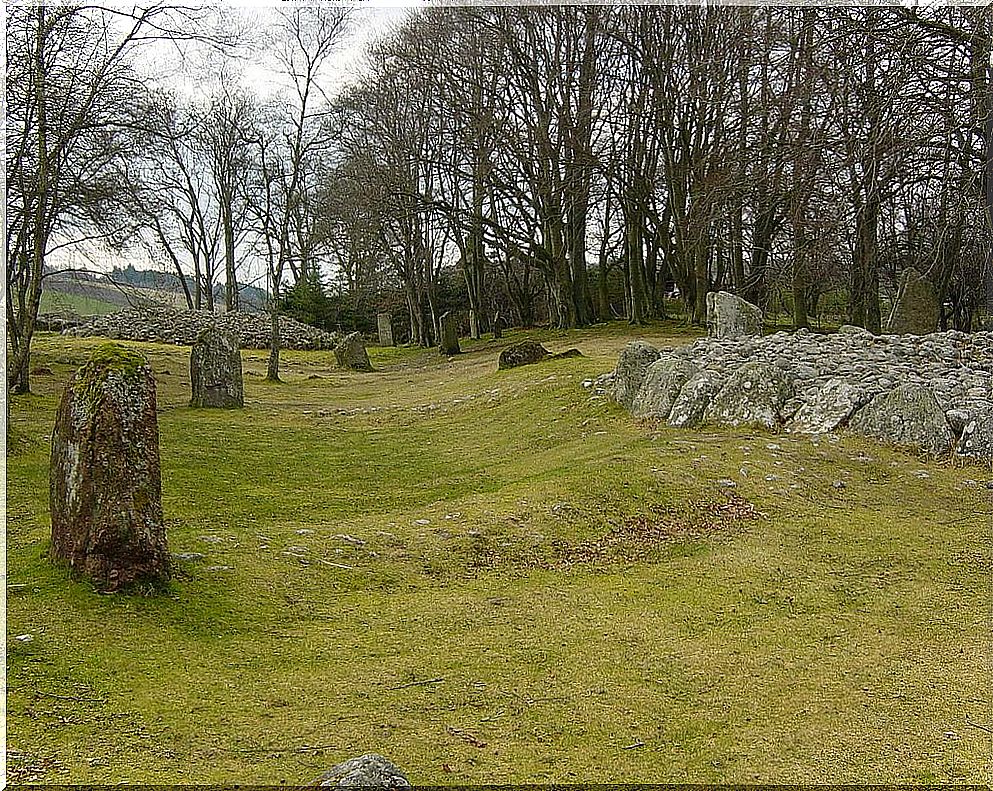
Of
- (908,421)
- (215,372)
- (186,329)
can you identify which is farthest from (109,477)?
(186,329)

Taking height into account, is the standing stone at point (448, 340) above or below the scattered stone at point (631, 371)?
above

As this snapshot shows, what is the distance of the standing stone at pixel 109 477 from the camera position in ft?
19.1

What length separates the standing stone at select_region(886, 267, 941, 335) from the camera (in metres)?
19.6

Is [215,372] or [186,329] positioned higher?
[186,329]

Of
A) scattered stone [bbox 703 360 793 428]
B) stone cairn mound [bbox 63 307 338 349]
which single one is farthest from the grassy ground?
stone cairn mound [bbox 63 307 338 349]

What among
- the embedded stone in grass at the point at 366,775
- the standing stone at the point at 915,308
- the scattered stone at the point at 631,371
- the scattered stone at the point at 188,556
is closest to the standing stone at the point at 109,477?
the scattered stone at the point at 188,556

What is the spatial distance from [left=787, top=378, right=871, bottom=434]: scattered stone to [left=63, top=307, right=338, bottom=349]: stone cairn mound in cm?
2737

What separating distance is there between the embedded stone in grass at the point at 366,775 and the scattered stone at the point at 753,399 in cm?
863

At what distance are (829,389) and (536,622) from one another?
6.63m

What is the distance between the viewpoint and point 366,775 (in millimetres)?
3346

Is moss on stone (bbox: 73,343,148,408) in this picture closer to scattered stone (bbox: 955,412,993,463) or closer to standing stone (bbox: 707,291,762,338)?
scattered stone (bbox: 955,412,993,463)

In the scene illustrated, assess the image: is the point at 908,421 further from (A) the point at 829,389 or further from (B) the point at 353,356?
(B) the point at 353,356

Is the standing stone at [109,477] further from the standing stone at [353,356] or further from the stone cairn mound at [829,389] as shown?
the standing stone at [353,356]

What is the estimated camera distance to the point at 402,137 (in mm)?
30281
